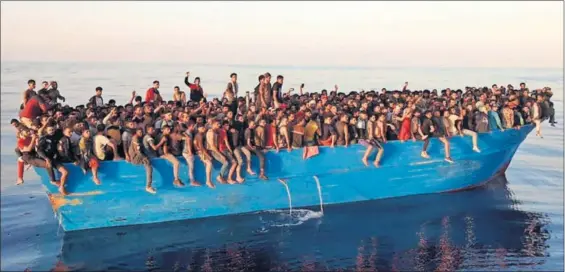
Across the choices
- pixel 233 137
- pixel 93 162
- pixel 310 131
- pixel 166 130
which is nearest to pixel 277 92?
pixel 310 131

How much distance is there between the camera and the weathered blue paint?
530 inches

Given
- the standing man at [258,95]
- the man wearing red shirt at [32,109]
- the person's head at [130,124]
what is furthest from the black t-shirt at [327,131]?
the man wearing red shirt at [32,109]

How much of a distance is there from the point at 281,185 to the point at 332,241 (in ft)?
7.18

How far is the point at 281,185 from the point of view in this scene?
14.9 meters

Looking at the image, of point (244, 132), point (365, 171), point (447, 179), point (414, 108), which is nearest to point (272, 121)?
point (244, 132)

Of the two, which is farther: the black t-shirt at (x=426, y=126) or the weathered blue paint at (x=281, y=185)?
the black t-shirt at (x=426, y=126)

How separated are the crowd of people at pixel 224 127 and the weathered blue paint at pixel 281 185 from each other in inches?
9.4

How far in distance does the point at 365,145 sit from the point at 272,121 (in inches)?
104

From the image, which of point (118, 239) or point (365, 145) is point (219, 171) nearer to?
point (118, 239)

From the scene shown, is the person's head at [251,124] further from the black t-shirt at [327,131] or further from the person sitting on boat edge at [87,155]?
the person sitting on boat edge at [87,155]

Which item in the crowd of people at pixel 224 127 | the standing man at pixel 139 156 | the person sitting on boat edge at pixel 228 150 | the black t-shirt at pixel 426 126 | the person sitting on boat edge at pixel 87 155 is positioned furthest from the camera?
the black t-shirt at pixel 426 126

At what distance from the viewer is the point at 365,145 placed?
1534 cm

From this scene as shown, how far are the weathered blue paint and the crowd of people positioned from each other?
0.24 meters

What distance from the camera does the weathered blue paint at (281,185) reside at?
13.5 metres
